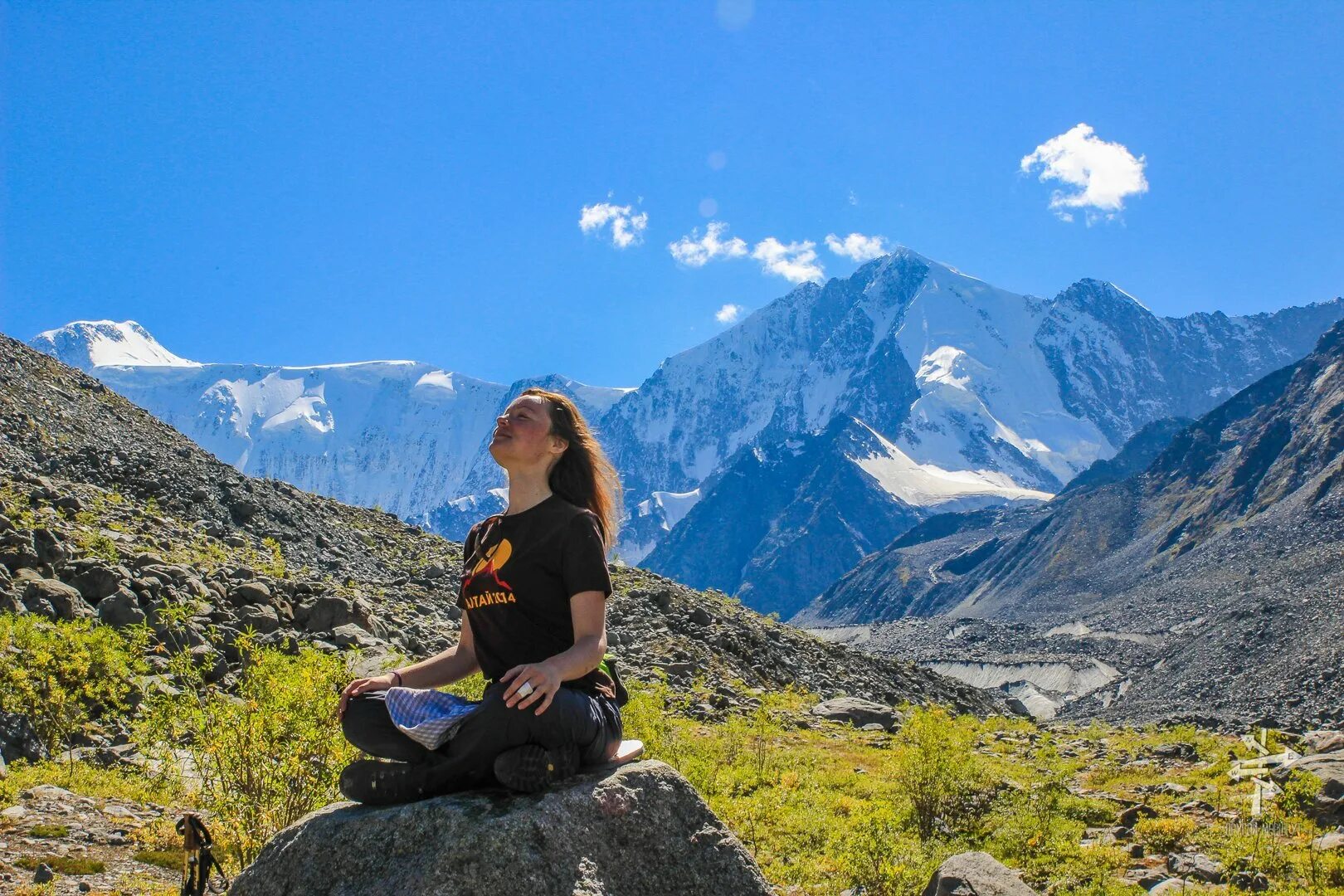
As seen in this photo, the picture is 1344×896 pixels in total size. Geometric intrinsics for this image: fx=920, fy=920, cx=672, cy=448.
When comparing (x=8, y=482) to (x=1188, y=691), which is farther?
(x=1188, y=691)

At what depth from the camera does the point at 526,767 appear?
369 centimetres

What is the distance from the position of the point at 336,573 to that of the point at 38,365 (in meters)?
15.9

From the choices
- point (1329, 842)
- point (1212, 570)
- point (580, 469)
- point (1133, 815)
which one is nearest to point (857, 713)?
point (1133, 815)

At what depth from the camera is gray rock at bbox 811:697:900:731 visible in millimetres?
26703

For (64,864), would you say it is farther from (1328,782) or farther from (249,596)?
(1328,782)

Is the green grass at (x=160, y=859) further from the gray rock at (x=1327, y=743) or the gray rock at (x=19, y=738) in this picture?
the gray rock at (x=1327, y=743)

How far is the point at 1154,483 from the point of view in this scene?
168125 millimetres

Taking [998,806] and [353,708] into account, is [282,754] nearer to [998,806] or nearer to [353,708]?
[353,708]

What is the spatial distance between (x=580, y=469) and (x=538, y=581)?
0.69 m

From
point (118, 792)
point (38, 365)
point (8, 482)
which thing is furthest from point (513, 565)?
point (38, 365)

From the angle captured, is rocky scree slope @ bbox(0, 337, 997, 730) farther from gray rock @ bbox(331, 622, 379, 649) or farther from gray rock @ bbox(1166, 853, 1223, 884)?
gray rock @ bbox(1166, 853, 1223, 884)

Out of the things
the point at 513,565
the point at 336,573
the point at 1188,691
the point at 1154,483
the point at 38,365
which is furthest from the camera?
the point at 1154,483

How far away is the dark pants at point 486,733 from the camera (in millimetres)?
3760

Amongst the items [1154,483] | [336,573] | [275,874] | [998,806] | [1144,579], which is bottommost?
[998,806]
